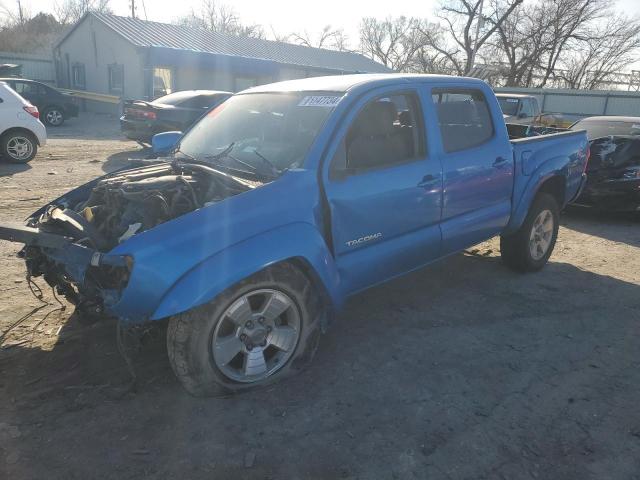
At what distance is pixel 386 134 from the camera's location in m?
3.64

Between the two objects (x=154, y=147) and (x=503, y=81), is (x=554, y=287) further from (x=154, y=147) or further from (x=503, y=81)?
(x=503, y=81)

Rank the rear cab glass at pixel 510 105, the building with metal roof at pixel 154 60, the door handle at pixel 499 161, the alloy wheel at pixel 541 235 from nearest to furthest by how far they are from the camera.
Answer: the door handle at pixel 499 161 < the alloy wheel at pixel 541 235 < the rear cab glass at pixel 510 105 < the building with metal roof at pixel 154 60

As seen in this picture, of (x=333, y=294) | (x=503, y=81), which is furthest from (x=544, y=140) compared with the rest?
(x=503, y=81)

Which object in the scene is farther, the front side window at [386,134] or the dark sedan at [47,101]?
the dark sedan at [47,101]

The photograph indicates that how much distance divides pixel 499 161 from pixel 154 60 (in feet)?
71.9

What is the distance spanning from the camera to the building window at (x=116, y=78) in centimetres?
2477

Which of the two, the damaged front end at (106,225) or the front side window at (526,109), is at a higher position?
the front side window at (526,109)

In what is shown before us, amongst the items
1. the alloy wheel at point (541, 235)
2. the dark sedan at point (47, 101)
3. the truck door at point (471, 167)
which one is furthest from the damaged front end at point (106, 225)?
the dark sedan at point (47, 101)

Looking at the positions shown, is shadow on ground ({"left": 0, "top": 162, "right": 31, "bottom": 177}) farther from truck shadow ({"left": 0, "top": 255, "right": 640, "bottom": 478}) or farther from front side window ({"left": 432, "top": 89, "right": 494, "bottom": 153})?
front side window ({"left": 432, "top": 89, "right": 494, "bottom": 153})

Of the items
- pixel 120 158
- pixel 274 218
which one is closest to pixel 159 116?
pixel 120 158

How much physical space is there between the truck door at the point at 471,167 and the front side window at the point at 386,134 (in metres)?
0.23

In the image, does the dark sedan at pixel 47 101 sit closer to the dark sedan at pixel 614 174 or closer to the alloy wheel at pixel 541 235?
the dark sedan at pixel 614 174

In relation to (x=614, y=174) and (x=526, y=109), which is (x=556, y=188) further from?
(x=526, y=109)

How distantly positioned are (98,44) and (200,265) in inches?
1087
